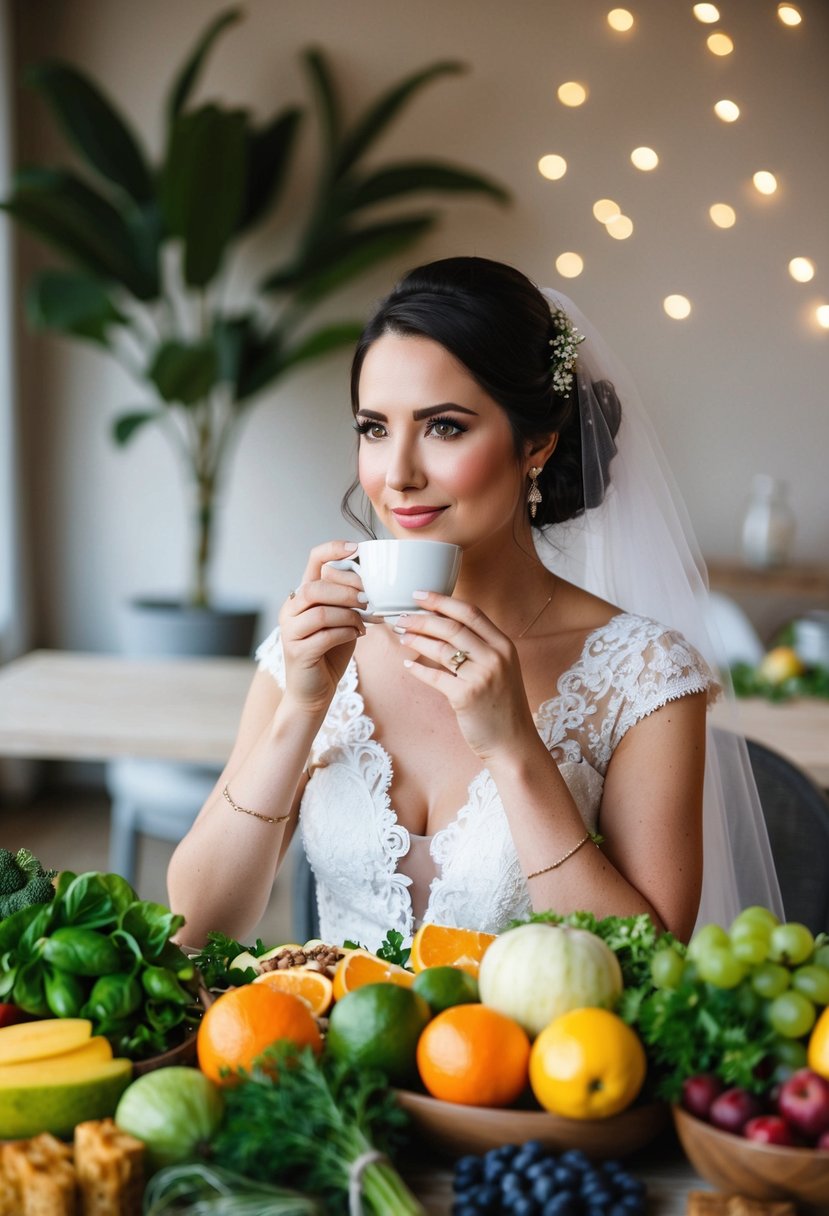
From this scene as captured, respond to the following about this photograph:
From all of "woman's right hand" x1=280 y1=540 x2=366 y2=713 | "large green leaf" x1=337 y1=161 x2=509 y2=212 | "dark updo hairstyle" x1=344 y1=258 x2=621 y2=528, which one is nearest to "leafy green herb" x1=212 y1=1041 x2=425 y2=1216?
"woman's right hand" x1=280 y1=540 x2=366 y2=713

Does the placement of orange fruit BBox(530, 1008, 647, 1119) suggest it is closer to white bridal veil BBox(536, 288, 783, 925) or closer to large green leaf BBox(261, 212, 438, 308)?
white bridal veil BBox(536, 288, 783, 925)

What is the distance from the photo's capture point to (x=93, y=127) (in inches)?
200

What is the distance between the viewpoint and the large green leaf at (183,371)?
4.82 metres

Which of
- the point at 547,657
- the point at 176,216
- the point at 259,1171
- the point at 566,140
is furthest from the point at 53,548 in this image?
the point at 259,1171

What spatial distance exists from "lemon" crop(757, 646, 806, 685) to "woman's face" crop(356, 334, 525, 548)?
198 centimetres

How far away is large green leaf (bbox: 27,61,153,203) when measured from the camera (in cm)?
495

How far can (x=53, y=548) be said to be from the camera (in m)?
6.13

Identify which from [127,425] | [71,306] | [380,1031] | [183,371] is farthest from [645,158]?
[127,425]

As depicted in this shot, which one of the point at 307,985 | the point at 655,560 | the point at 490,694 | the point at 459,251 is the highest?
the point at 459,251

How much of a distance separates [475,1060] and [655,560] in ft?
4.67

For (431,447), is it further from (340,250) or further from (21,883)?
(340,250)

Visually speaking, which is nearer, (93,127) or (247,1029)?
(247,1029)

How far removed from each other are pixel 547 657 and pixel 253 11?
4.65m

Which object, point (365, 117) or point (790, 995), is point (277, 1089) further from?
point (365, 117)
